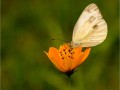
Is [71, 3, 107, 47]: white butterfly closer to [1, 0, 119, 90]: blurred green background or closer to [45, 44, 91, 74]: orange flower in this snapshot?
[45, 44, 91, 74]: orange flower

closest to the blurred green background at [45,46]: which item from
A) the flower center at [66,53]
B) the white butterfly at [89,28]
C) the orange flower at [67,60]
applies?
the white butterfly at [89,28]

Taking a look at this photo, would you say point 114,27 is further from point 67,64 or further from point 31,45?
point 67,64

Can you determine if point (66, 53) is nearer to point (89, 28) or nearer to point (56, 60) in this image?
point (56, 60)

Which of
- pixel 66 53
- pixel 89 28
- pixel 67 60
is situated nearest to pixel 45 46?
pixel 89 28

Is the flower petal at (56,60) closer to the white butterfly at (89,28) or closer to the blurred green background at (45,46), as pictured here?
the white butterfly at (89,28)

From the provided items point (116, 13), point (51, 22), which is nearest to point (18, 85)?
point (51, 22)

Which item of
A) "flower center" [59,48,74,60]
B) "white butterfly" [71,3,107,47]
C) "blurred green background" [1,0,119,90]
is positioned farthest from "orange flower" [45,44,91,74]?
"blurred green background" [1,0,119,90]
